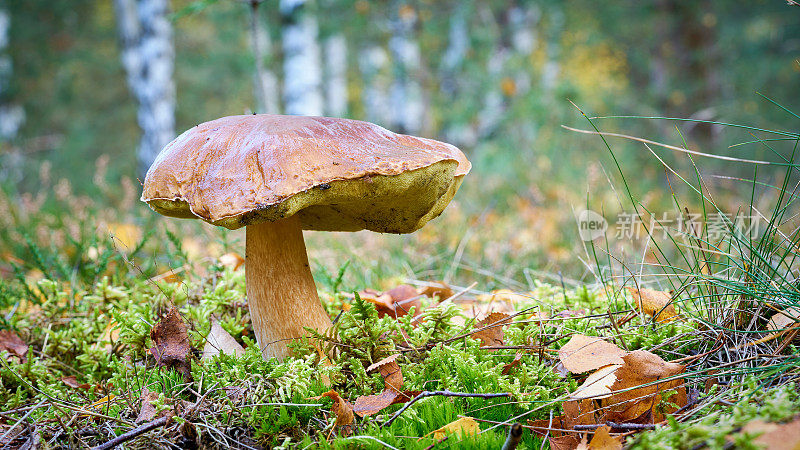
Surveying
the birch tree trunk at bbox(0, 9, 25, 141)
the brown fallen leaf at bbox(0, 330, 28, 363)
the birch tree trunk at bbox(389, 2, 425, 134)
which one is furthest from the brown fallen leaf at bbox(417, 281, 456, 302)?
the birch tree trunk at bbox(0, 9, 25, 141)

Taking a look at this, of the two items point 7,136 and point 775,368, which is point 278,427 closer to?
point 775,368

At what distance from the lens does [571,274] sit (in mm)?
3227

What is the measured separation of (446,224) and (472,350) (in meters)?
2.97

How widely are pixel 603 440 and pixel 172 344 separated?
4.58 feet

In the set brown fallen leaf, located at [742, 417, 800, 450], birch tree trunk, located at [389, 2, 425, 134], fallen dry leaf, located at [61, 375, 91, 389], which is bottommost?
fallen dry leaf, located at [61, 375, 91, 389]

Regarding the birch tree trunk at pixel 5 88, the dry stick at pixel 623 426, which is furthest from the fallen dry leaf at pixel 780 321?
the birch tree trunk at pixel 5 88

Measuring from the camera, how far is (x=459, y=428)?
1326 millimetres

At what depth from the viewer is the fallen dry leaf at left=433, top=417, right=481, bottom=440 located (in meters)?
1.30

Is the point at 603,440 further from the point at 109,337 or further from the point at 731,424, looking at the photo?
the point at 109,337

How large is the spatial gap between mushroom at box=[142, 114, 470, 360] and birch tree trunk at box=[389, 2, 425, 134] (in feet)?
19.2

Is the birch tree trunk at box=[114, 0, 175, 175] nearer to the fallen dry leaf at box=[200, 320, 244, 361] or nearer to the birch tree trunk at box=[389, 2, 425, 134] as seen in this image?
the birch tree trunk at box=[389, 2, 425, 134]

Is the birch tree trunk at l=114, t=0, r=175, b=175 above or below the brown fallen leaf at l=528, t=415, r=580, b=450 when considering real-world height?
above

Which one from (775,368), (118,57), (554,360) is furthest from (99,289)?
(118,57)

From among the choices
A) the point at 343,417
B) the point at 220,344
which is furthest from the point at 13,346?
the point at 343,417
